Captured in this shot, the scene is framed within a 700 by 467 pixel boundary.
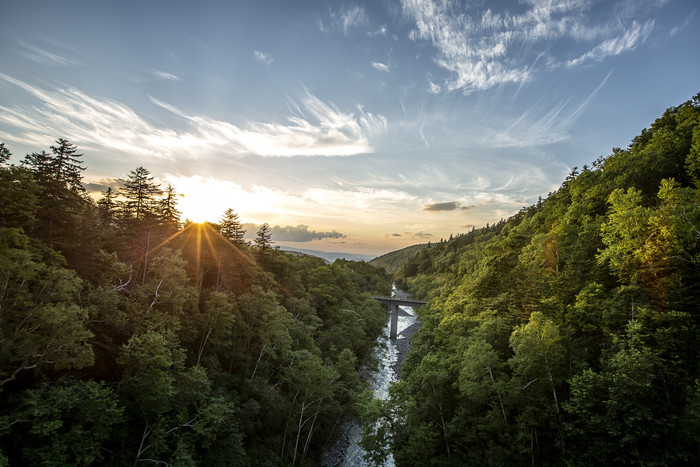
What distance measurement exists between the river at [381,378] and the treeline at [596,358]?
A: 8493mm

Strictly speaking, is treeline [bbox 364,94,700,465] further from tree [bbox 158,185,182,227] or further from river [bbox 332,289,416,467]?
tree [bbox 158,185,182,227]

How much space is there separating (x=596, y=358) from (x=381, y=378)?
36765 mm

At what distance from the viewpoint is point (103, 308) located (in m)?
21.4

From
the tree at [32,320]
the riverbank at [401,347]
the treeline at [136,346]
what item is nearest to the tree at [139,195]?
the treeline at [136,346]

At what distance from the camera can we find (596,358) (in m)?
20.7

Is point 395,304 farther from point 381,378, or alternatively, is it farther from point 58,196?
point 58,196

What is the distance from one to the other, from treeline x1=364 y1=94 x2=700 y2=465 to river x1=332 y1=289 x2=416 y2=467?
8493 mm

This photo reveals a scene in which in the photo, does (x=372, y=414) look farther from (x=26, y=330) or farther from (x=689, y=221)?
(x=689, y=221)

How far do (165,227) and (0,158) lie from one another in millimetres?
22361

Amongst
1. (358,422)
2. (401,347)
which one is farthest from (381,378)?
(401,347)

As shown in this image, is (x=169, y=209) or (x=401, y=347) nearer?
(x=169, y=209)

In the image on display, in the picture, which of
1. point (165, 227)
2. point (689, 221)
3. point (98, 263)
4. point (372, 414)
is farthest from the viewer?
point (165, 227)

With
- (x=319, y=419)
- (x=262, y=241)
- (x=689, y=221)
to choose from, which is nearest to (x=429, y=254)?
(x=262, y=241)

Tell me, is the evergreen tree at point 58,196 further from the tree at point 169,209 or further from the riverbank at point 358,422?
the riverbank at point 358,422
